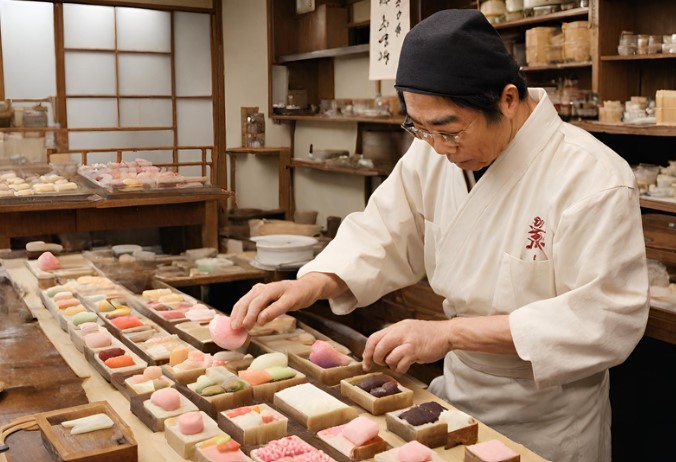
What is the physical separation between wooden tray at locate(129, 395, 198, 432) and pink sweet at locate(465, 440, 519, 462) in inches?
25.5

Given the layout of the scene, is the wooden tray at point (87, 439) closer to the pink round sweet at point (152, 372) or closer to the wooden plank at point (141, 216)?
the pink round sweet at point (152, 372)

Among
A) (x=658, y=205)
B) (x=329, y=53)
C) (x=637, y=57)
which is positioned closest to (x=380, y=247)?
(x=658, y=205)

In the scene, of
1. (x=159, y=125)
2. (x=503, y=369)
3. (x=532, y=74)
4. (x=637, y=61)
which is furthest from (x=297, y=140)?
(x=503, y=369)

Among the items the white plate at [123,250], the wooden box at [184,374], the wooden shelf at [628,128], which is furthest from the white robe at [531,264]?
the white plate at [123,250]

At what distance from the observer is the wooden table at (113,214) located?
4.21 metres

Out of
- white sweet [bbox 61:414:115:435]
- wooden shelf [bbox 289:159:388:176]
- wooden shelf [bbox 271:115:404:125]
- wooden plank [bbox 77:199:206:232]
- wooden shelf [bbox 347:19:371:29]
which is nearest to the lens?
white sweet [bbox 61:414:115:435]

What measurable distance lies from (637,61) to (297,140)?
4.32m

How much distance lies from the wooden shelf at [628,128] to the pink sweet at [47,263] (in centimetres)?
269

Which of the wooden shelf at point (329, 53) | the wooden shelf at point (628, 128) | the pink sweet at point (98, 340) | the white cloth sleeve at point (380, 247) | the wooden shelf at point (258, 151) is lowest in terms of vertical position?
the pink sweet at point (98, 340)

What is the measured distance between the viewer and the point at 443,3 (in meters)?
5.52

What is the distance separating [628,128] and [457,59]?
2310mm

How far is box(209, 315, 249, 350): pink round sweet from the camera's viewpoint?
83.4 inches

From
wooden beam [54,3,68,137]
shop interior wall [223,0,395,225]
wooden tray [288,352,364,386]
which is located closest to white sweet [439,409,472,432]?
wooden tray [288,352,364,386]

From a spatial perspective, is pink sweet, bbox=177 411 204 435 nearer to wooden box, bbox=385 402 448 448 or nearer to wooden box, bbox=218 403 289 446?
wooden box, bbox=218 403 289 446
